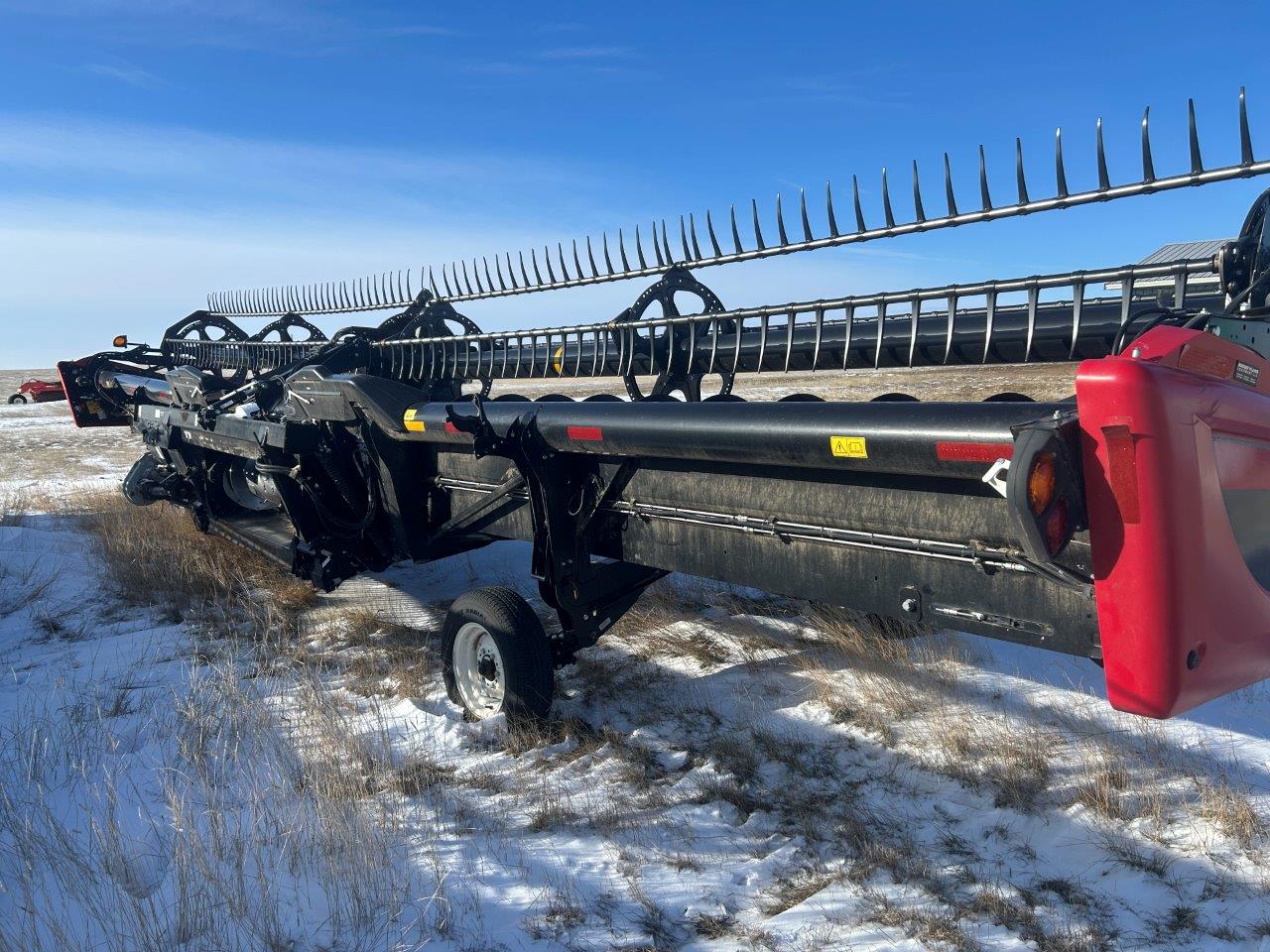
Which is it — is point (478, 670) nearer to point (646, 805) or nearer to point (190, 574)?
point (646, 805)

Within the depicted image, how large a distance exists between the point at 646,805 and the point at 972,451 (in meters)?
1.85

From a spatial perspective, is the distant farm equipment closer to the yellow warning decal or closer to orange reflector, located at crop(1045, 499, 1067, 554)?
the yellow warning decal

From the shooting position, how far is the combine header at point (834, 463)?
6.98 feet

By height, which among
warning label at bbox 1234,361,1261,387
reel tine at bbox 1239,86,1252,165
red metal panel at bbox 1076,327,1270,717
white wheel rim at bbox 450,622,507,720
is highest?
reel tine at bbox 1239,86,1252,165

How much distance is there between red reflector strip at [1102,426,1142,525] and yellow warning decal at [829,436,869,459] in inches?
26.5

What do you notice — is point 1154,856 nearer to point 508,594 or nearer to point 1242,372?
point 1242,372

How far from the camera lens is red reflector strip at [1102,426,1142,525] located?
6.77 feet

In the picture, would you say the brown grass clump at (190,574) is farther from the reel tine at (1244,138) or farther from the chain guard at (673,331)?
the reel tine at (1244,138)

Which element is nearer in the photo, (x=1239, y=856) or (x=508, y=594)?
(x=1239, y=856)

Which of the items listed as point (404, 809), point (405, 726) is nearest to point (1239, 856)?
point (404, 809)

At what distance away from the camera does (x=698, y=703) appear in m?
4.22

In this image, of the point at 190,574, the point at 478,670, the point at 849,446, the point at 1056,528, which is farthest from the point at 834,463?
the point at 190,574

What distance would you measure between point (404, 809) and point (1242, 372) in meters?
3.11

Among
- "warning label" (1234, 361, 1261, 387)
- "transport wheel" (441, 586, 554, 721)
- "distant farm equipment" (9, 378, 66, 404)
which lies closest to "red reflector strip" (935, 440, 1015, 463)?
"warning label" (1234, 361, 1261, 387)
